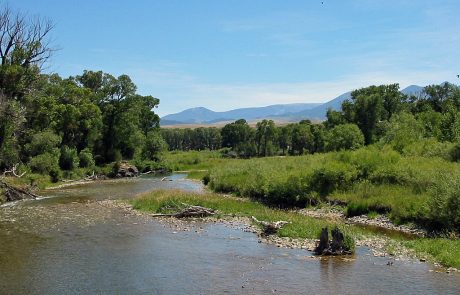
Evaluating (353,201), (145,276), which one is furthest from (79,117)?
(145,276)

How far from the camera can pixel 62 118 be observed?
249 ft

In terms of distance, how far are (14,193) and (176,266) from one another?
3122 centimetres

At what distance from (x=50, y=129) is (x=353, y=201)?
2019 inches

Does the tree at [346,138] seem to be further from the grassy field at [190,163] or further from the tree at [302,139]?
the tree at [302,139]

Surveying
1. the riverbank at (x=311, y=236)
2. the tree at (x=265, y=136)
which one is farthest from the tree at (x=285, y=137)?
the riverbank at (x=311, y=236)

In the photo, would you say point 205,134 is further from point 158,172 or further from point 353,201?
point 353,201

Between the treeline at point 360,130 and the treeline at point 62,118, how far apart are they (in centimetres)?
4164

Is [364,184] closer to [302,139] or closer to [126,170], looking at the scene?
[126,170]

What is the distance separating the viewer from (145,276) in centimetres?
2150

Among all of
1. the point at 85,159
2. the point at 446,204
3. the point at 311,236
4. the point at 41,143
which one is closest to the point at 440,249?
the point at 446,204

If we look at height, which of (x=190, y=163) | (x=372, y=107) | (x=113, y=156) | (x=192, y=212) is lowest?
(x=190, y=163)

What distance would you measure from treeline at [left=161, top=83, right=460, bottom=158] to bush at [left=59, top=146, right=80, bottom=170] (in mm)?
45966

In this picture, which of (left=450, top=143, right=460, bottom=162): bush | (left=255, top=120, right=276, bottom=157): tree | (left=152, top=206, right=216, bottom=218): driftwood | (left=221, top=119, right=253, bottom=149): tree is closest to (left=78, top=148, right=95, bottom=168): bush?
(left=152, top=206, right=216, bottom=218): driftwood

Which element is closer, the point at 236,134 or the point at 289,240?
the point at 289,240
